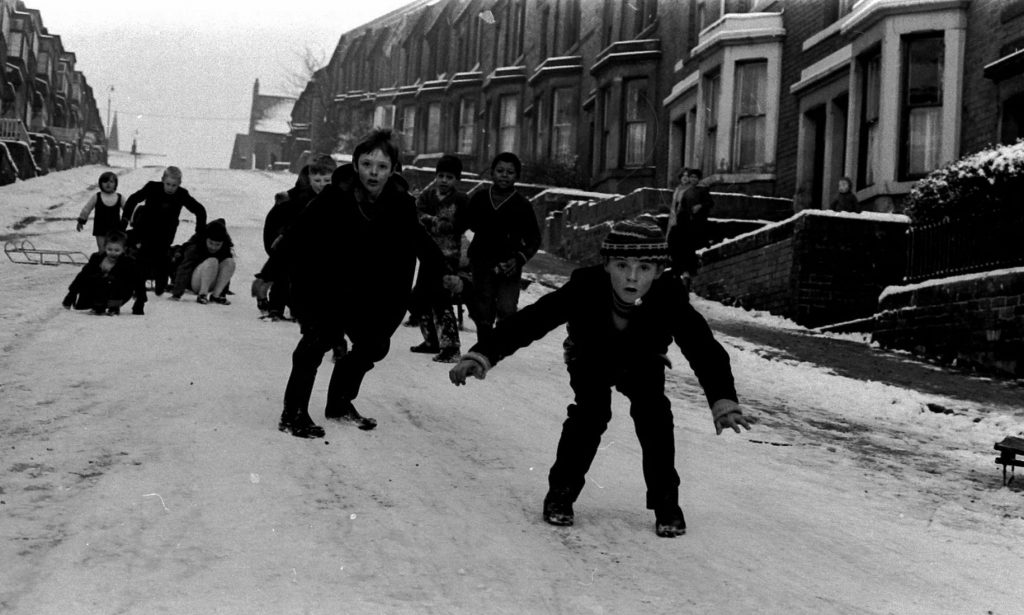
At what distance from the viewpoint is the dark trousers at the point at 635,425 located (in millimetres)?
4684

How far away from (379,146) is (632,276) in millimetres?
1998

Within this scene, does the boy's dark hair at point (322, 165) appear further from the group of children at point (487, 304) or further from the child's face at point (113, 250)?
the child's face at point (113, 250)

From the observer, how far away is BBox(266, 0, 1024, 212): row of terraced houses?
17969 mm

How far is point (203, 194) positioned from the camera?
3400 cm

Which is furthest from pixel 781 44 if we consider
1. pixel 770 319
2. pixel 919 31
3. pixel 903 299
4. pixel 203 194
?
pixel 203 194

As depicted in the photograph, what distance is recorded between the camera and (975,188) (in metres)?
12.1

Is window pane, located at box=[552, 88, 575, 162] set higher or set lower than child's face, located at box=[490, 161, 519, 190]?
higher

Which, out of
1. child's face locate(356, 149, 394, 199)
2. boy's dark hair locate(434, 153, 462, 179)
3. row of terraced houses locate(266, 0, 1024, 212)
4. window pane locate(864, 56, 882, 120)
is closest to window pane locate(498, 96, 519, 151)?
row of terraced houses locate(266, 0, 1024, 212)

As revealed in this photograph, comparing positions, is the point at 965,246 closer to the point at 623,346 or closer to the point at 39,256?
the point at 623,346

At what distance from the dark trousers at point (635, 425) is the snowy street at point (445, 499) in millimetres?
200

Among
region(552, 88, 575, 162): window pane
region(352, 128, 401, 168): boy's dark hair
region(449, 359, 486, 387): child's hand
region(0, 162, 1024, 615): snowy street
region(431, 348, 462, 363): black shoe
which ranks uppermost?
region(552, 88, 575, 162): window pane

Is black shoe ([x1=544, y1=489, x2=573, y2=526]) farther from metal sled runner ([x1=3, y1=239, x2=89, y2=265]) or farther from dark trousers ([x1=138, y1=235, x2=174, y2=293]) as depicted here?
metal sled runner ([x1=3, y1=239, x2=89, y2=265])

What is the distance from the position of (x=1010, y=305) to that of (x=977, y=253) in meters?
1.21

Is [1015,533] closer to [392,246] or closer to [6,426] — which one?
[392,246]
